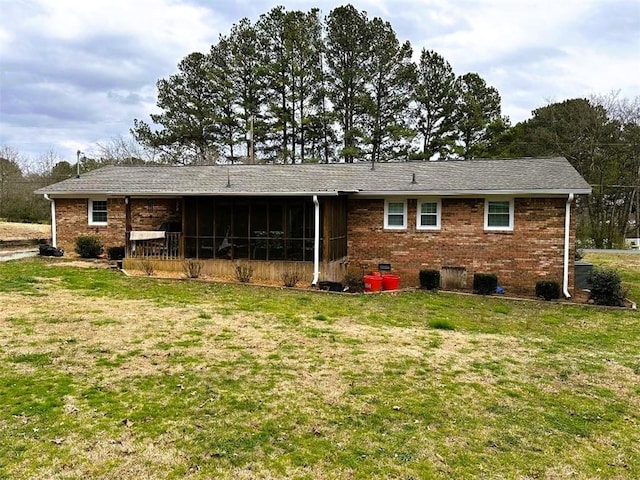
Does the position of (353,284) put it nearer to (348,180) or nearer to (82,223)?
(348,180)

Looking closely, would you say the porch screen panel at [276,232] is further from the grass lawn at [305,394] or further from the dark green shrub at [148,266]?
the grass lawn at [305,394]

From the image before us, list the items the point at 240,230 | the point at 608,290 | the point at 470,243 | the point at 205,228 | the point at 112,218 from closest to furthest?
the point at 608,290 < the point at 470,243 < the point at 240,230 < the point at 205,228 < the point at 112,218

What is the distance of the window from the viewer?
44.7ft

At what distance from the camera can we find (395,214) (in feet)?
46.0

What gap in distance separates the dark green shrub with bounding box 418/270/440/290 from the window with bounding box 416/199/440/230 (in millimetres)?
1386

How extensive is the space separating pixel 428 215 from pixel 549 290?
3.78 metres

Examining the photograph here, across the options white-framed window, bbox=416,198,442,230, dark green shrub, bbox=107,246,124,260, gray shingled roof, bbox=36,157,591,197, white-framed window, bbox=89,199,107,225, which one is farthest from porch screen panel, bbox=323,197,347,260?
white-framed window, bbox=89,199,107,225

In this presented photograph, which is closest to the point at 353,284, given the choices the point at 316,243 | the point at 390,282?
the point at 390,282

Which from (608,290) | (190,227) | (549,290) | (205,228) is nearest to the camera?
(608,290)

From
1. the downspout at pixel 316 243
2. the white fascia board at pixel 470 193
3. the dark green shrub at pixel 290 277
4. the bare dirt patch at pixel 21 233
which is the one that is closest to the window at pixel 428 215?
the white fascia board at pixel 470 193

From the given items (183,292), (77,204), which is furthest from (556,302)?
(77,204)

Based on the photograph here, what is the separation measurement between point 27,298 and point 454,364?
8434mm

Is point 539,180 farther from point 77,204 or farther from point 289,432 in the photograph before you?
point 77,204

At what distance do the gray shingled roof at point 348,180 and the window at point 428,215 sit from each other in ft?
1.67
